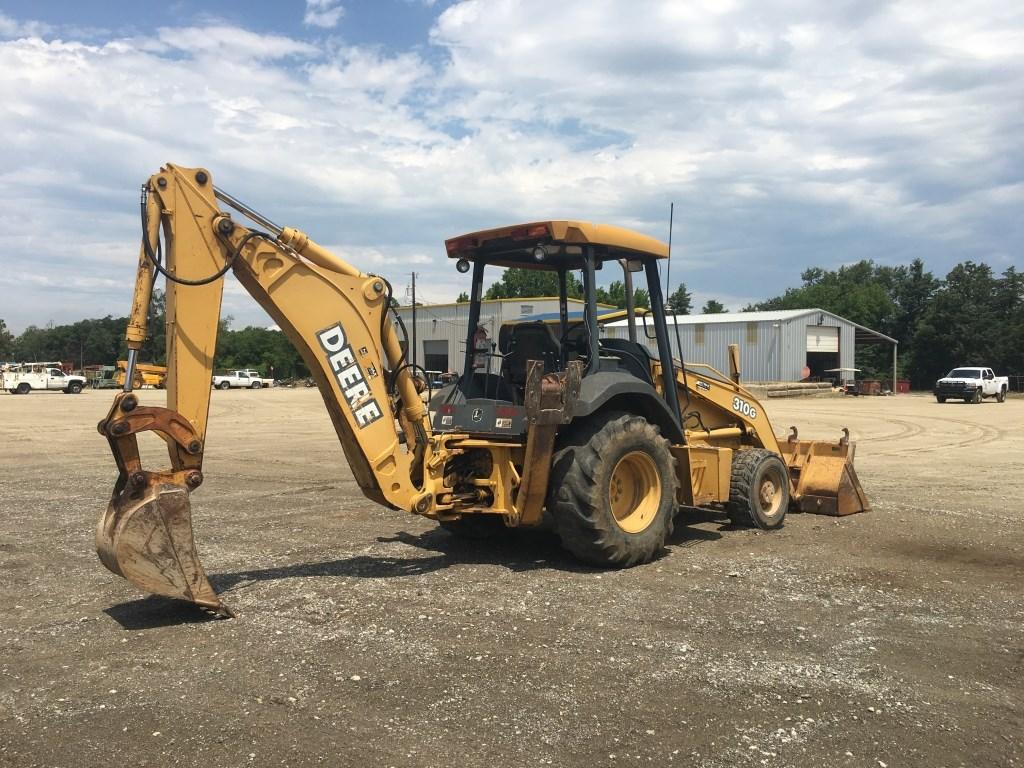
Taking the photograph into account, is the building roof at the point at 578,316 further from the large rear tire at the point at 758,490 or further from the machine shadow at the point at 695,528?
the machine shadow at the point at 695,528

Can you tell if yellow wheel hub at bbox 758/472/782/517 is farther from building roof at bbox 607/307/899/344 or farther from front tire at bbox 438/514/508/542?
building roof at bbox 607/307/899/344

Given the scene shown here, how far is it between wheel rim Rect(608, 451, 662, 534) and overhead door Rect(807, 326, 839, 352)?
46.3m

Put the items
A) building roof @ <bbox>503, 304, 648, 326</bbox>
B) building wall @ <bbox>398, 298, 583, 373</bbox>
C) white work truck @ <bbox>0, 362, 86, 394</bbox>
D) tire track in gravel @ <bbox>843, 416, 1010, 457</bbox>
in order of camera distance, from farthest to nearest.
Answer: white work truck @ <bbox>0, 362, 86, 394</bbox>
tire track in gravel @ <bbox>843, 416, 1010, 457</bbox>
building wall @ <bbox>398, 298, 583, 373</bbox>
building roof @ <bbox>503, 304, 648, 326</bbox>

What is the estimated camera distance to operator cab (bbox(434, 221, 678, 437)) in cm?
723

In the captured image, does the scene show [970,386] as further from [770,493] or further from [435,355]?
[435,355]

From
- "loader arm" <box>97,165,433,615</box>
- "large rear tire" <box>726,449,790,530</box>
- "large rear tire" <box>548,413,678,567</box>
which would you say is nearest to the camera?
"loader arm" <box>97,165,433,615</box>

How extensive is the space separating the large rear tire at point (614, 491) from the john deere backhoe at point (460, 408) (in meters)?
0.01

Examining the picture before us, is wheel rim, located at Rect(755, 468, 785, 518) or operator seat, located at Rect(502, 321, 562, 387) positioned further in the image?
wheel rim, located at Rect(755, 468, 785, 518)

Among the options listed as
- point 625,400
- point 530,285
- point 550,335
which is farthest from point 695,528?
point 530,285

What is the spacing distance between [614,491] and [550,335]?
1502 mm

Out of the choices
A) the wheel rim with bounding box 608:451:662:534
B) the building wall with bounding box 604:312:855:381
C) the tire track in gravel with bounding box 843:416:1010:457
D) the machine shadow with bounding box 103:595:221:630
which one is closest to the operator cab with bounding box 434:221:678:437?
the wheel rim with bounding box 608:451:662:534

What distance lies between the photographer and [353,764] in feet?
12.2

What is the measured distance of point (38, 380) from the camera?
1959 inches

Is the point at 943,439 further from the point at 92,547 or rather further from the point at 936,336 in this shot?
the point at 936,336
